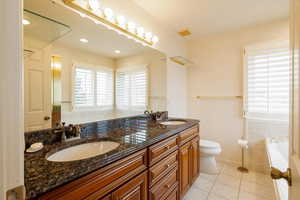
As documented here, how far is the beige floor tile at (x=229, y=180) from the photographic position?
2010 millimetres

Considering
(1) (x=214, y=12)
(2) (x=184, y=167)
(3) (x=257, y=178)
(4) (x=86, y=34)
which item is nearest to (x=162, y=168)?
(2) (x=184, y=167)

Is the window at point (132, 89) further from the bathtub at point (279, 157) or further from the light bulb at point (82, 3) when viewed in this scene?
the bathtub at point (279, 157)

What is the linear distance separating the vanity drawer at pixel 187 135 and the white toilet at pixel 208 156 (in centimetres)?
39

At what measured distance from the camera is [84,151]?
1.12 meters

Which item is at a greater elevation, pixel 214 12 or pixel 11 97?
pixel 214 12

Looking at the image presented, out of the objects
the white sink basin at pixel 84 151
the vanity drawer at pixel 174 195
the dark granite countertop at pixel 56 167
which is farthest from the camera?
the vanity drawer at pixel 174 195

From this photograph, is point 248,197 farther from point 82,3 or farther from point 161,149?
point 82,3

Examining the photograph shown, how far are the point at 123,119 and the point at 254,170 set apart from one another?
2.28m

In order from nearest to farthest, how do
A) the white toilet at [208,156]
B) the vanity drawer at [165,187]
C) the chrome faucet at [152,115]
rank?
the vanity drawer at [165,187], the chrome faucet at [152,115], the white toilet at [208,156]

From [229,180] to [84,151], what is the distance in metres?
2.05

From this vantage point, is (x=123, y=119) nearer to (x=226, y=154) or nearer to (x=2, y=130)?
(x=2, y=130)

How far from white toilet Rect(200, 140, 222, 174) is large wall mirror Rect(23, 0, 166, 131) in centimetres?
113

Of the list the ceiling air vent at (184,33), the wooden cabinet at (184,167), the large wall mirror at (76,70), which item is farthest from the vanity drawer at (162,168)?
the ceiling air vent at (184,33)

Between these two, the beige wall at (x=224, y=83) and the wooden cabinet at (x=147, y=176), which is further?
the beige wall at (x=224, y=83)
